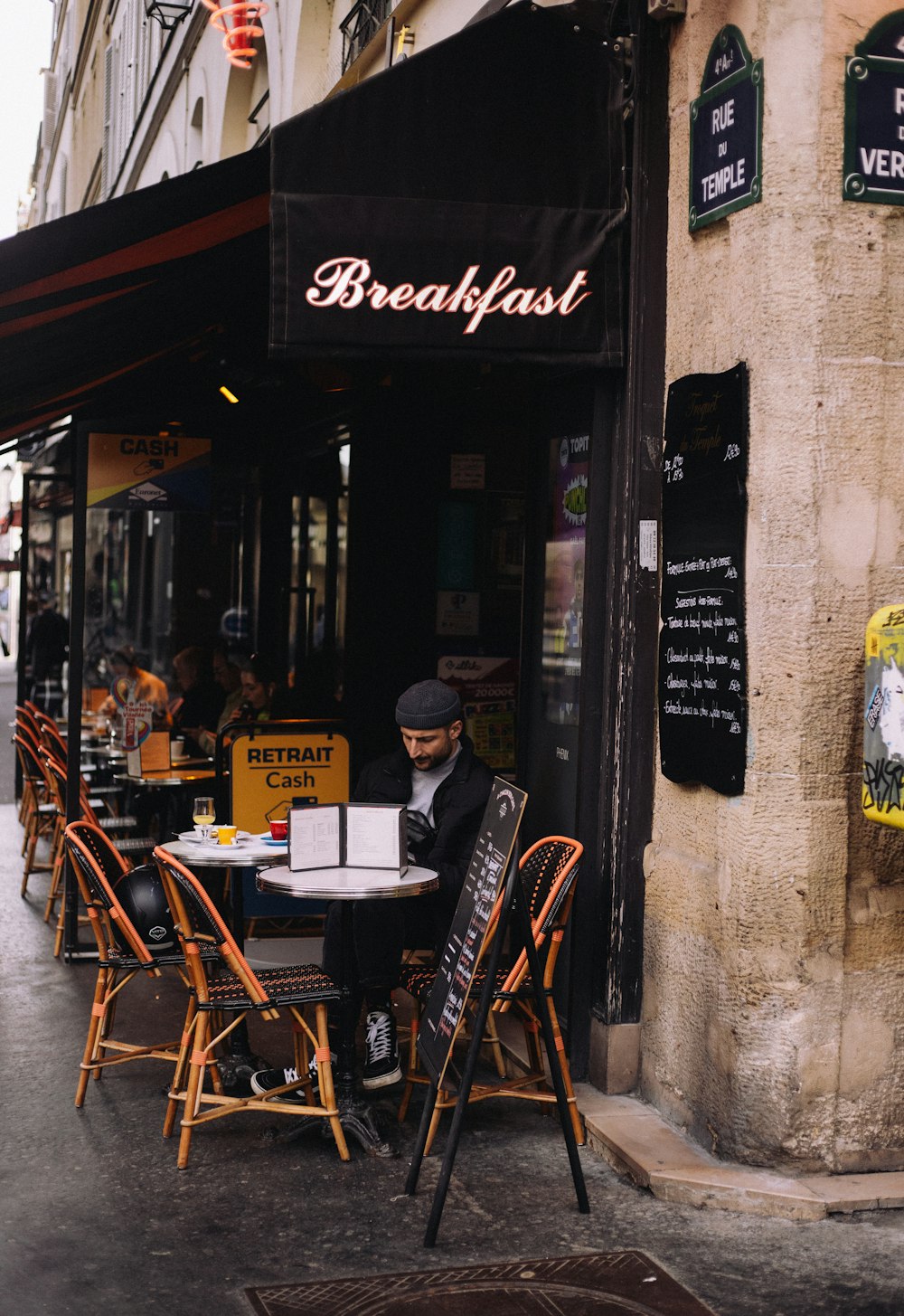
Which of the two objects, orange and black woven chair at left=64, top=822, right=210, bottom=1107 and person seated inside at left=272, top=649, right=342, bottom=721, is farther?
person seated inside at left=272, top=649, right=342, bottom=721

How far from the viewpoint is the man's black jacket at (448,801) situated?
579cm

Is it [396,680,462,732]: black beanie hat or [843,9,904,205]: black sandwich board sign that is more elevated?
[843,9,904,205]: black sandwich board sign

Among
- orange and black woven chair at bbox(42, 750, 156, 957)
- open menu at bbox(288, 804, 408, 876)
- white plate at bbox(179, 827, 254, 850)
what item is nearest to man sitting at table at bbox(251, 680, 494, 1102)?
open menu at bbox(288, 804, 408, 876)

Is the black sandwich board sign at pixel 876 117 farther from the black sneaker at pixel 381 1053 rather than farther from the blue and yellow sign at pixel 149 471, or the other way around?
the blue and yellow sign at pixel 149 471

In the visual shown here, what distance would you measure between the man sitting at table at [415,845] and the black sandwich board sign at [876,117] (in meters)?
2.36

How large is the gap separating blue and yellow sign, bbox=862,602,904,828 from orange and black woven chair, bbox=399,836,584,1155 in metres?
1.08

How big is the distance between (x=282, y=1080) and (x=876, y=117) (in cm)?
389

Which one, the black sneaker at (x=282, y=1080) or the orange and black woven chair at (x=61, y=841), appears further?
the orange and black woven chair at (x=61, y=841)

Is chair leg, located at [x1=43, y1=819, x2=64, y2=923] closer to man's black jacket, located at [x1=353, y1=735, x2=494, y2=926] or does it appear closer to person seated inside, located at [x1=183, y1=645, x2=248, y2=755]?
person seated inside, located at [x1=183, y1=645, x2=248, y2=755]

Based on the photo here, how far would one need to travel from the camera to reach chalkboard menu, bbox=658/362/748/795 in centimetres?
498

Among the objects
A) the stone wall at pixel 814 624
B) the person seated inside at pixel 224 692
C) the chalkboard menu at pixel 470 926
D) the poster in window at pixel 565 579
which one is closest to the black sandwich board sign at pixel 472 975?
the chalkboard menu at pixel 470 926

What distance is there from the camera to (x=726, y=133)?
199 inches

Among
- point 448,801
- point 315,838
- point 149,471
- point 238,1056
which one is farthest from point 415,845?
point 149,471

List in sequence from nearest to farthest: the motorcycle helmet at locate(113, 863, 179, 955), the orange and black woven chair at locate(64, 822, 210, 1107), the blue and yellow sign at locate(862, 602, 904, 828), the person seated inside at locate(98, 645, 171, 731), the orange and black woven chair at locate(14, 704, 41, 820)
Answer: the blue and yellow sign at locate(862, 602, 904, 828) < the orange and black woven chair at locate(64, 822, 210, 1107) < the motorcycle helmet at locate(113, 863, 179, 955) < the orange and black woven chair at locate(14, 704, 41, 820) < the person seated inside at locate(98, 645, 171, 731)
